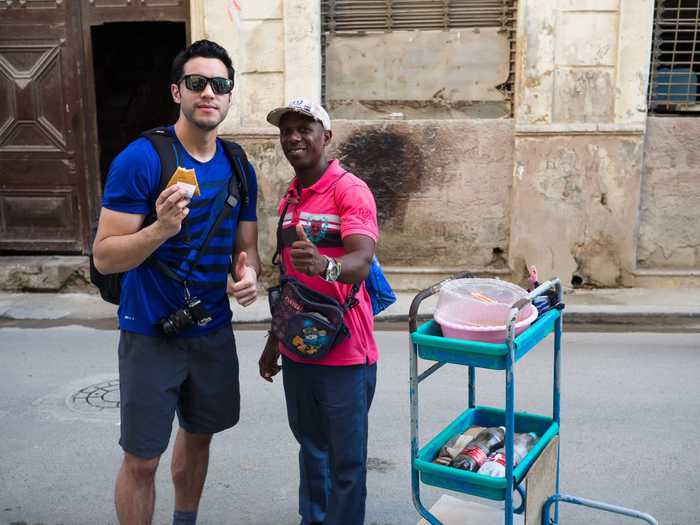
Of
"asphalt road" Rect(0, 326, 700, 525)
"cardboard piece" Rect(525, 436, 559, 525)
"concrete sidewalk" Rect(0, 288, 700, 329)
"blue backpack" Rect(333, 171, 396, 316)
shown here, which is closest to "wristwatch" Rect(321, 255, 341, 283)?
"blue backpack" Rect(333, 171, 396, 316)

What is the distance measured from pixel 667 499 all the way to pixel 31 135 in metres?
7.39

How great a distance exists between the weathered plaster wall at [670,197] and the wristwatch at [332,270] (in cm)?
621

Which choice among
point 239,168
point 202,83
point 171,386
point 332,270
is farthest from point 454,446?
point 202,83

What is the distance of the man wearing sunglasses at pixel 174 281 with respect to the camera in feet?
8.94

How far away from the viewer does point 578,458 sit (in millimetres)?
4203

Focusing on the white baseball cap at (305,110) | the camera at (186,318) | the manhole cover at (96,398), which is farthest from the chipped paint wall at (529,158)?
the camera at (186,318)

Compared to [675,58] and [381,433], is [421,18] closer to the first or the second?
[675,58]

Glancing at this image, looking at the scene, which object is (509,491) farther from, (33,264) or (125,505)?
(33,264)

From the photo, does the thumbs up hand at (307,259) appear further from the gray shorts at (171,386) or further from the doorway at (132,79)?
the doorway at (132,79)

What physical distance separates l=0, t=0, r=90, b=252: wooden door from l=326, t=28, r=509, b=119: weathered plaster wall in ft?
9.33

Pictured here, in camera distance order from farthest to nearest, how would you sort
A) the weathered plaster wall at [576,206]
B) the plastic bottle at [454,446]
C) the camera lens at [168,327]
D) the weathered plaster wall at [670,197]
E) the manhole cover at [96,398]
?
the weathered plaster wall at [670,197], the weathered plaster wall at [576,206], the manhole cover at [96,398], the camera lens at [168,327], the plastic bottle at [454,446]

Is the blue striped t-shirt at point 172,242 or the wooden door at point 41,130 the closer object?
the blue striped t-shirt at point 172,242

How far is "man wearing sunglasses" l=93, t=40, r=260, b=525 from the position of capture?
107 inches

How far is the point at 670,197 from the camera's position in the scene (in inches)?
314
